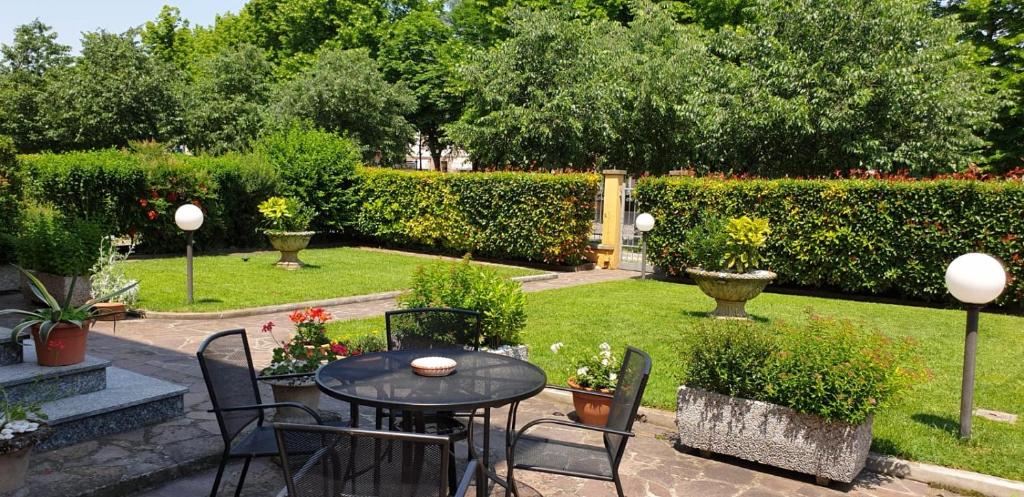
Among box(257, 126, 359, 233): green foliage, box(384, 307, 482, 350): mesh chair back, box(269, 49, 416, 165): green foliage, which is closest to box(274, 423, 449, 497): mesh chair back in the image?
box(384, 307, 482, 350): mesh chair back

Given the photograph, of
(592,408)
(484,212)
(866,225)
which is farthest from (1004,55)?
(592,408)

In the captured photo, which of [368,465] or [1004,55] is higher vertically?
[1004,55]

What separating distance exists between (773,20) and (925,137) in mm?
4809

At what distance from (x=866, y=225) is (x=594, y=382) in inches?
347

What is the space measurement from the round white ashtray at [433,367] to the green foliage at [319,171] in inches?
609

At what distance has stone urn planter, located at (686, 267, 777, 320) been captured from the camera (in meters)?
9.62

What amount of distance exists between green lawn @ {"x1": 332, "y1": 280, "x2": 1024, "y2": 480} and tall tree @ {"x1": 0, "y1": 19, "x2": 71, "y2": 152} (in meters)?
23.3

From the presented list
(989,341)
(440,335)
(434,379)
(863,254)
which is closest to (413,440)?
(434,379)

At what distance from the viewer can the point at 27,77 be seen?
3139cm

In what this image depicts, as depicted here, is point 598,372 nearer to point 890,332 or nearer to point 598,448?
point 598,448

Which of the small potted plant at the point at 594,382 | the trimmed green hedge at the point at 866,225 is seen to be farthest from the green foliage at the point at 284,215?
the small potted plant at the point at 594,382

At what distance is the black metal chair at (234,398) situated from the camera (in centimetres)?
367

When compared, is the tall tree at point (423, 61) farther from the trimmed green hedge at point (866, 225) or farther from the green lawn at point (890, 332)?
the green lawn at point (890, 332)

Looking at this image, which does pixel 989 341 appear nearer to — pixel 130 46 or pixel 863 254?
pixel 863 254
